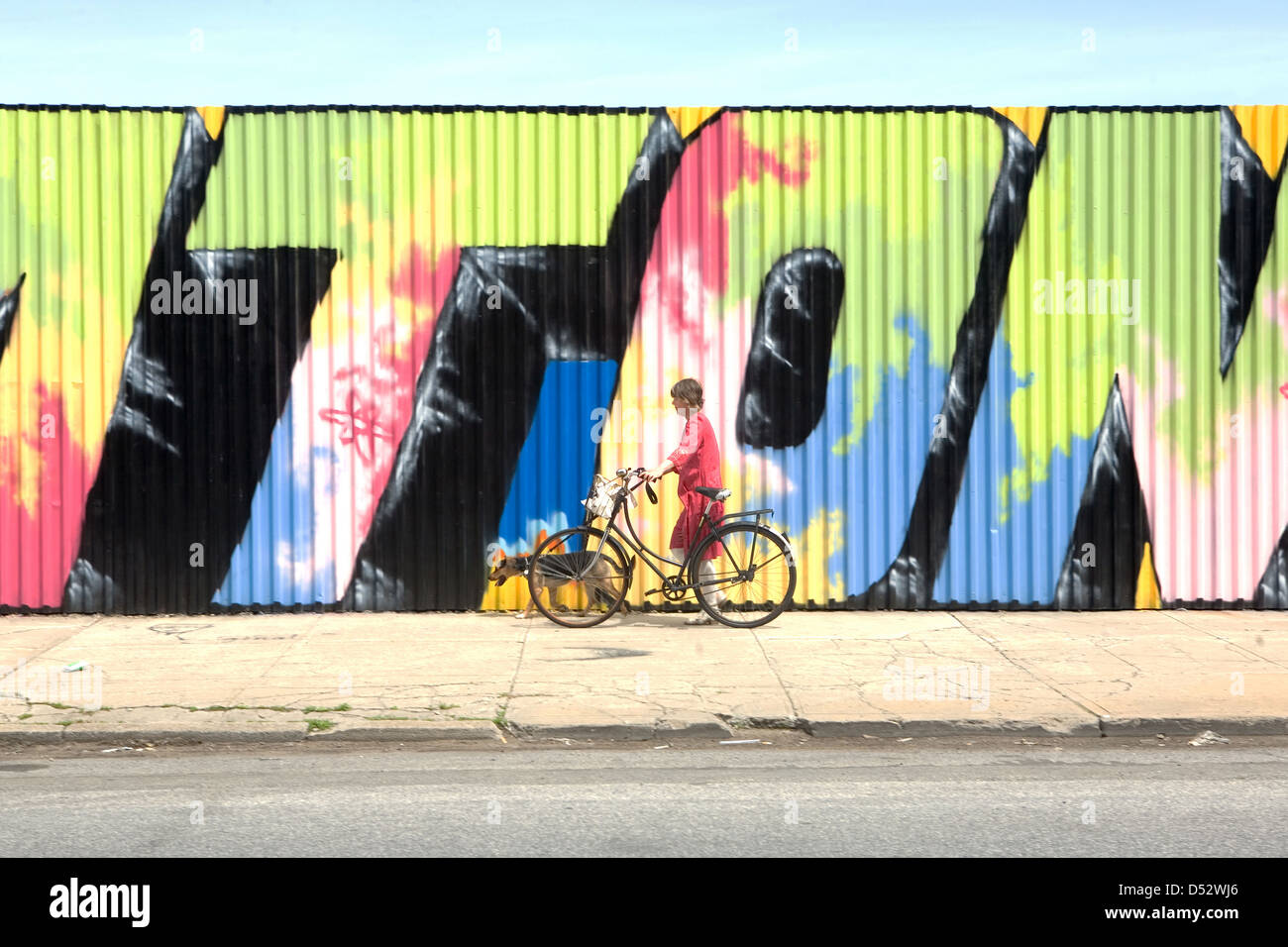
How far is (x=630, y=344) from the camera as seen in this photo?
11.7m

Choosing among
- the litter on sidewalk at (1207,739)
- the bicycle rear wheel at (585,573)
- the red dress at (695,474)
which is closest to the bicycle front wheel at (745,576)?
the red dress at (695,474)

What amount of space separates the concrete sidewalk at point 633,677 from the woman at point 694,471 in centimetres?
56

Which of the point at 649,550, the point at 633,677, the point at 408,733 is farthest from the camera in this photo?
the point at 649,550

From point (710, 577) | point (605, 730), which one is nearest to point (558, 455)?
point (710, 577)

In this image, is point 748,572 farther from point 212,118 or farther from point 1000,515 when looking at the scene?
point 212,118

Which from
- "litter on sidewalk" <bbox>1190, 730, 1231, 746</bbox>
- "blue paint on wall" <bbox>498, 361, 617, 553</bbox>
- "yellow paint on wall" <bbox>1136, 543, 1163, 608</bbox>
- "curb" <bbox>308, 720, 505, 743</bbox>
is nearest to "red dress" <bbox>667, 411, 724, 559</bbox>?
"blue paint on wall" <bbox>498, 361, 617, 553</bbox>

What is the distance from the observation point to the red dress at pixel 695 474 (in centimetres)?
1110

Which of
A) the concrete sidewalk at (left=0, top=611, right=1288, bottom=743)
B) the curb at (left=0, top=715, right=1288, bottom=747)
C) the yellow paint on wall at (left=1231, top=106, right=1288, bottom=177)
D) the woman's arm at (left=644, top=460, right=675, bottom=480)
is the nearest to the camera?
the curb at (left=0, top=715, right=1288, bottom=747)

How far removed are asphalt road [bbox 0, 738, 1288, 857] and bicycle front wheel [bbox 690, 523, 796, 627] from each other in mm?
3450

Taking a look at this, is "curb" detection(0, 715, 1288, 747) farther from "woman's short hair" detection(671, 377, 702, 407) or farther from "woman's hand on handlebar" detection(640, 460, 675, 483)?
"woman's short hair" detection(671, 377, 702, 407)

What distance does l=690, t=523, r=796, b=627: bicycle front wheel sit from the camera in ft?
36.5

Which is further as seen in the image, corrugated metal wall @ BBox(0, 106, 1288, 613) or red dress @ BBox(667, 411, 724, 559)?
corrugated metal wall @ BBox(0, 106, 1288, 613)

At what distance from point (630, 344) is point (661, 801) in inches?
223
